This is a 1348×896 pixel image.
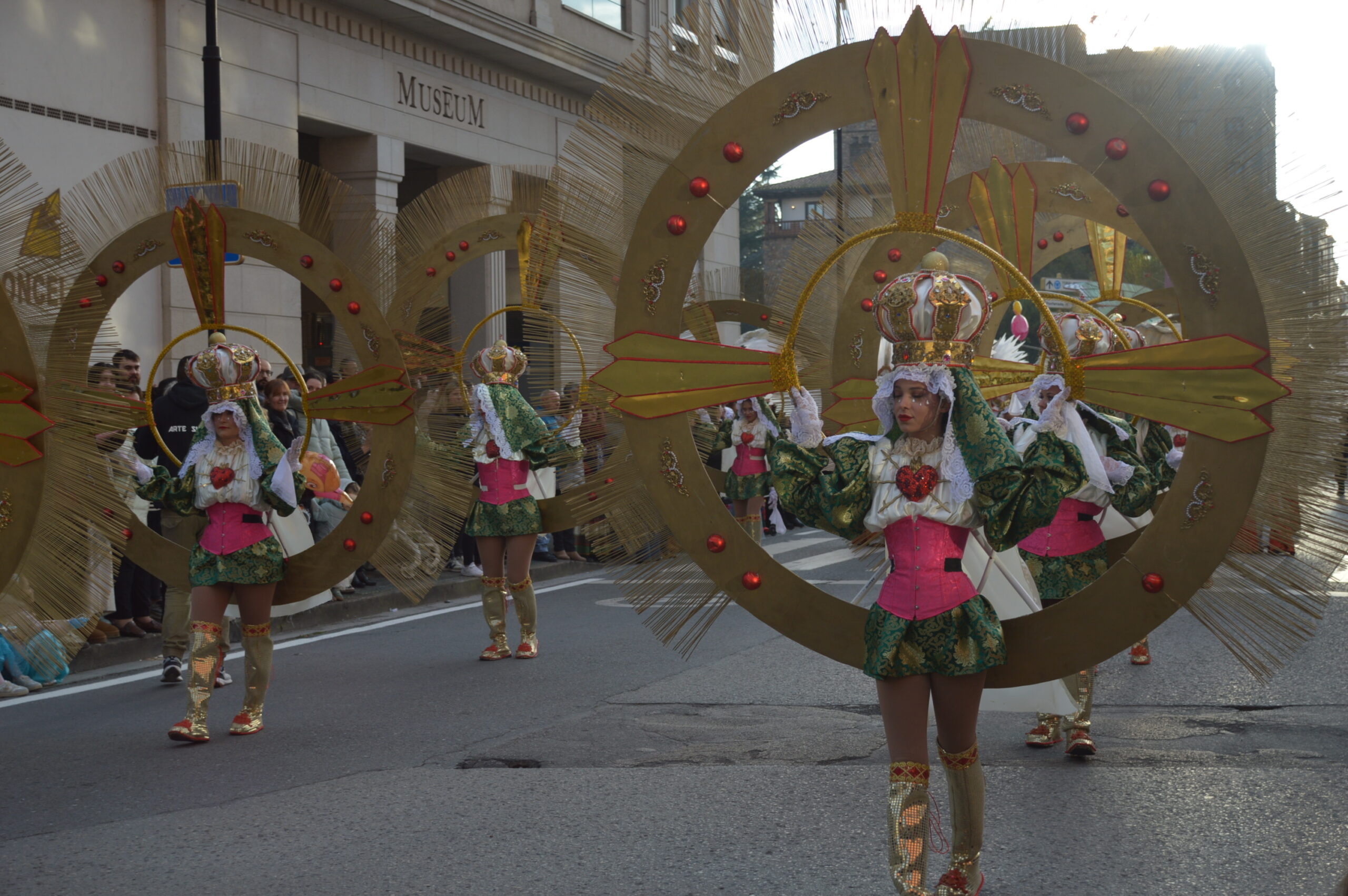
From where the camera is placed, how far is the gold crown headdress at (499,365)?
8.87m

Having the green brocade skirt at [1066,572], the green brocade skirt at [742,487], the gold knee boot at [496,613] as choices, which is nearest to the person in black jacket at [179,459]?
the gold knee boot at [496,613]

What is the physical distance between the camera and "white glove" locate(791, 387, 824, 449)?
403cm

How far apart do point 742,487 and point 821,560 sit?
5.77ft

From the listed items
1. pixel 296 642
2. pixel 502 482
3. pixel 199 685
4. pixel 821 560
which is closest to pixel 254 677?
pixel 199 685

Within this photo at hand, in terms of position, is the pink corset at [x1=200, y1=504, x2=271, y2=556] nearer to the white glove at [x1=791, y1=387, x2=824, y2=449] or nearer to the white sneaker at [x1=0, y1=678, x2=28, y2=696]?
the white sneaker at [x1=0, y1=678, x2=28, y2=696]

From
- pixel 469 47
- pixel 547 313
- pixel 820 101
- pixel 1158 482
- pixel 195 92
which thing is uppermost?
pixel 469 47

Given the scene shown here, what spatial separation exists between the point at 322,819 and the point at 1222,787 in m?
3.36

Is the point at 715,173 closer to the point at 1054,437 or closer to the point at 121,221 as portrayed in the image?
the point at 1054,437

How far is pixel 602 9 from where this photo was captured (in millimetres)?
19906

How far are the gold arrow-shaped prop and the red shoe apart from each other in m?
3.39

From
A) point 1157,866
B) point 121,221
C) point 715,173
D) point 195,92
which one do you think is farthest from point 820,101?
point 195,92

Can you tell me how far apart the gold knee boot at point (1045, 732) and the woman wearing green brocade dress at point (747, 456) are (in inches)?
247

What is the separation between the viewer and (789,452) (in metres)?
4.02

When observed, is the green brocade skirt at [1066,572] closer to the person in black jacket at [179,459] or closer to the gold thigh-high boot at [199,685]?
the gold thigh-high boot at [199,685]
